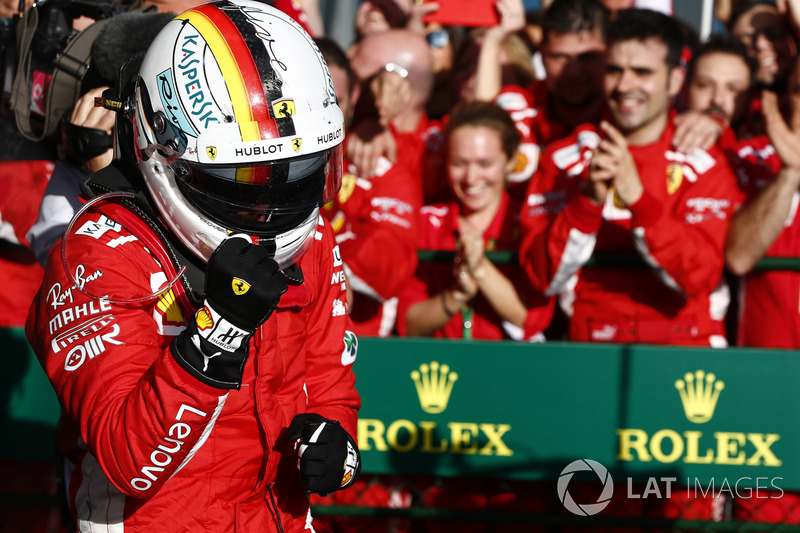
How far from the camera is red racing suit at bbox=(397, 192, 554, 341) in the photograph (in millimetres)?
3768

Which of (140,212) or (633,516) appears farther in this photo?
(633,516)

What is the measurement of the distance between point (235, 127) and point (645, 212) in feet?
7.01

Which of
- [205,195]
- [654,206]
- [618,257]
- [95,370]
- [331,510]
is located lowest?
[331,510]

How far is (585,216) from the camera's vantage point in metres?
3.50

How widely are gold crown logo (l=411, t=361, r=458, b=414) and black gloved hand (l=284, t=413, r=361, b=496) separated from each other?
4.23ft

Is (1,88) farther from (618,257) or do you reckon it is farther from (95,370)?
(618,257)

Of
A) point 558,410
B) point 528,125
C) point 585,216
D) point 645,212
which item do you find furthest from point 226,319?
point 528,125

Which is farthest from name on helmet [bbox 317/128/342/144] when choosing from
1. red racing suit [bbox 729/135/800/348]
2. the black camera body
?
red racing suit [bbox 729/135/800/348]

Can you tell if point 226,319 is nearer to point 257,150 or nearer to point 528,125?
point 257,150

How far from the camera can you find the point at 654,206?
349 centimetres

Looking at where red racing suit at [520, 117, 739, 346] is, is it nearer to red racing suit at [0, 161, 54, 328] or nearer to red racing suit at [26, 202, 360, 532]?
red racing suit at [26, 202, 360, 532]

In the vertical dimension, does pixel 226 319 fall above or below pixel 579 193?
above

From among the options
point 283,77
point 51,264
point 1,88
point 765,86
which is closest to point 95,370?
point 51,264

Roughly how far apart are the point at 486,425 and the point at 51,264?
6.34 feet
